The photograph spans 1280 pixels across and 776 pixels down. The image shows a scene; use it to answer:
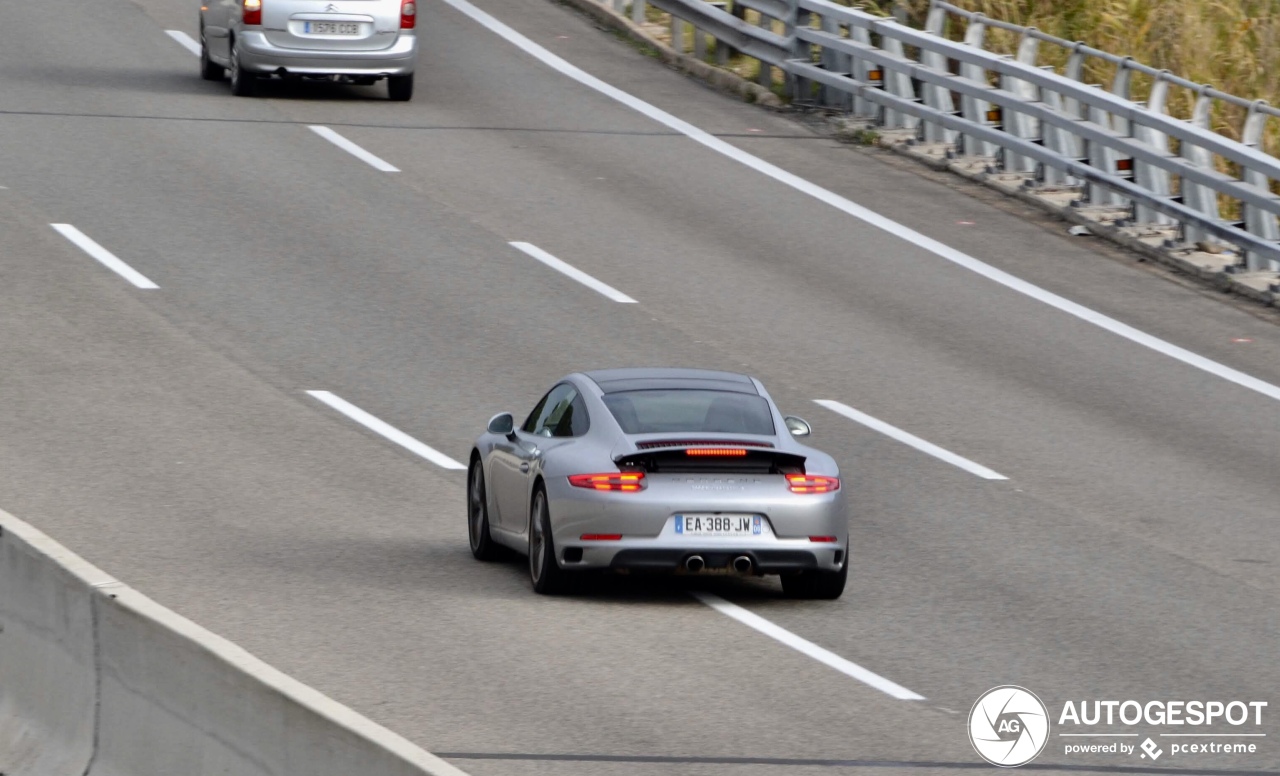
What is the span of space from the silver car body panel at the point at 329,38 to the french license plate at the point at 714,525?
16.0 m

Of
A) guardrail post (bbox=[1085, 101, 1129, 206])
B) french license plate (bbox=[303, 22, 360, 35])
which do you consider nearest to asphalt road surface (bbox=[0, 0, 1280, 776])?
guardrail post (bbox=[1085, 101, 1129, 206])

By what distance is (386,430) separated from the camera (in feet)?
48.7

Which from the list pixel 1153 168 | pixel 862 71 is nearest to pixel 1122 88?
pixel 1153 168

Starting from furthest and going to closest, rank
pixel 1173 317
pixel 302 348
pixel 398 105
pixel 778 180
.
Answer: pixel 398 105
pixel 778 180
pixel 1173 317
pixel 302 348

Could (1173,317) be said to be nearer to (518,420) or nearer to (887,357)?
(887,357)

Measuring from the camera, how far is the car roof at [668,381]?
11.4 m

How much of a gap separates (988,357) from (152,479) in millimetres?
7128

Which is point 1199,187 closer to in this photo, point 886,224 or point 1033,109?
point 1033,109

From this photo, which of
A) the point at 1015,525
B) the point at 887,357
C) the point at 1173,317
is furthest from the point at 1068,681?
the point at 1173,317

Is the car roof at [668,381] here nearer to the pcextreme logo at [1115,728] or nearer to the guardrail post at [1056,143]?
the pcextreme logo at [1115,728]

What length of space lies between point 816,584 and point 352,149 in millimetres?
13584

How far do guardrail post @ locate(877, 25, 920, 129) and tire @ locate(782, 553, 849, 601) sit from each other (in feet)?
45.4

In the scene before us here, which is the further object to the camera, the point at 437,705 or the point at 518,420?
the point at 518,420

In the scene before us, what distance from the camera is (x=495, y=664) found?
9.43 m
